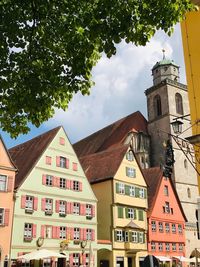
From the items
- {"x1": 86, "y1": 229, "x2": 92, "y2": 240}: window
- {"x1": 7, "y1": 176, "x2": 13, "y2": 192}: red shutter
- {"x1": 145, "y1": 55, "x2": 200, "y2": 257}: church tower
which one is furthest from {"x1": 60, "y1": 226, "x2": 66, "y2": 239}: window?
{"x1": 145, "y1": 55, "x2": 200, "y2": 257}: church tower

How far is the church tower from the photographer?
5856 centimetres

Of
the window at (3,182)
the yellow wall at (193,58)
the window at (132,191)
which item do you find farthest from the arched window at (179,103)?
the yellow wall at (193,58)

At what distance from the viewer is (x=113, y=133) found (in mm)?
68875

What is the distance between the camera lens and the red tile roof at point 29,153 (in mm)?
34931

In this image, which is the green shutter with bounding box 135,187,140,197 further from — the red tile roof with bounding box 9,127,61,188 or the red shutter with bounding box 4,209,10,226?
the red shutter with bounding box 4,209,10,226

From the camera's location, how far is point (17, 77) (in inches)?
371

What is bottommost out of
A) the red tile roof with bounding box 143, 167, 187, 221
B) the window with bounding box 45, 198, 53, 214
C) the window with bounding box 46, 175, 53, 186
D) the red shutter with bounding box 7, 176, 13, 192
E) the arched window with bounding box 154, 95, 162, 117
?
the window with bounding box 45, 198, 53, 214

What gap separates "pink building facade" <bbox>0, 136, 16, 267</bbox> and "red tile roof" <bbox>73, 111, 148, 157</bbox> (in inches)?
1298

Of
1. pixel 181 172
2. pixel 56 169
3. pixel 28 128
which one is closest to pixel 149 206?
pixel 56 169

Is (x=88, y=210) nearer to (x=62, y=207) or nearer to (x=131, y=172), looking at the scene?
(x=62, y=207)

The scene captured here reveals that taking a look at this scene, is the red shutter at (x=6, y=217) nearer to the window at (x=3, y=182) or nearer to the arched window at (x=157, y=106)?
the window at (x=3, y=182)

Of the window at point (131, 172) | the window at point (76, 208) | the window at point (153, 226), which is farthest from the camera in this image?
the window at point (153, 226)

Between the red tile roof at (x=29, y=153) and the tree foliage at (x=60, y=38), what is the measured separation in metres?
24.8

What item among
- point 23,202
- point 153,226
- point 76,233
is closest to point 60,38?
point 23,202
